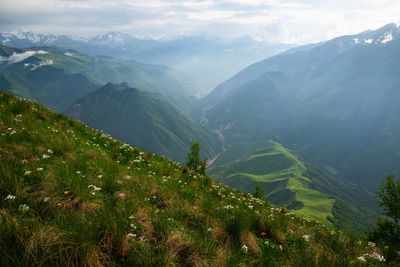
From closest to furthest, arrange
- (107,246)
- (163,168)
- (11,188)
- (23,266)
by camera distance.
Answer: (23,266)
(107,246)
(11,188)
(163,168)

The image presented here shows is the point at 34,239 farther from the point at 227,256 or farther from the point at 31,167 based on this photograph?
the point at 31,167

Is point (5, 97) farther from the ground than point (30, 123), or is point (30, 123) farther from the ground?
point (5, 97)

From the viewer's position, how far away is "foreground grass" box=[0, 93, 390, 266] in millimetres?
4055

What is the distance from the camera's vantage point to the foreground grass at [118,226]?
4.05 metres

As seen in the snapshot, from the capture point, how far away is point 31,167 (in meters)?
7.42

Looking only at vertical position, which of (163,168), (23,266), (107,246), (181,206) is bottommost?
(163,168)

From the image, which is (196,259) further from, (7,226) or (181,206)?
(7,226)

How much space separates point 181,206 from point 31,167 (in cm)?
552

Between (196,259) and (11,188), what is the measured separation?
17.7 feet

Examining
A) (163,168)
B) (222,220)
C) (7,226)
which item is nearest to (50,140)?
(163,168)

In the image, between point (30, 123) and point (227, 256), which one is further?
point (30, 123)

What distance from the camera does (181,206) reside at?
7738mm

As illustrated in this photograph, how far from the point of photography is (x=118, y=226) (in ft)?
16.4

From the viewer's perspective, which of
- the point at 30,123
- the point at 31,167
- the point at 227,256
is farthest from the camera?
the point at 30,123
